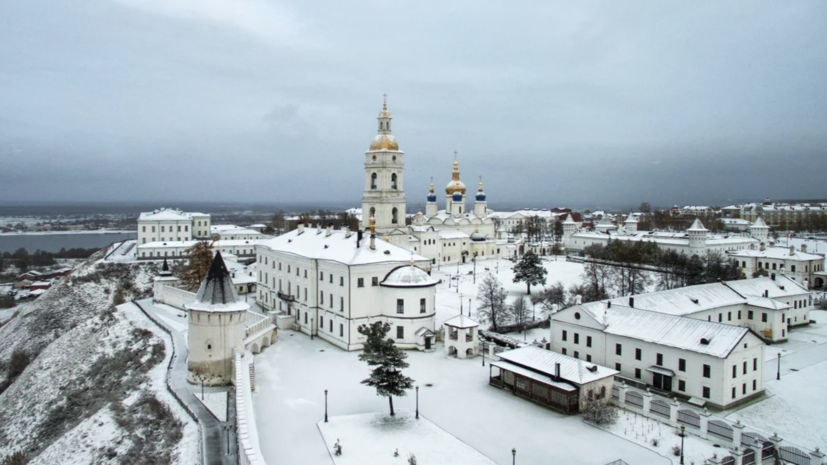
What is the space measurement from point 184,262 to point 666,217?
118 m

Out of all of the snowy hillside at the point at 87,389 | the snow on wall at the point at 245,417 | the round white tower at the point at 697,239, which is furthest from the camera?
the round white tower at the point at 697,239

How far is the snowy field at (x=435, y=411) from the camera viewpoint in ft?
66.3

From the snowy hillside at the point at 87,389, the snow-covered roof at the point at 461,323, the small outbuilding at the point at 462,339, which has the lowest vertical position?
the snowy hillside at the point at 87,389

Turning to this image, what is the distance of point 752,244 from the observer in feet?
261

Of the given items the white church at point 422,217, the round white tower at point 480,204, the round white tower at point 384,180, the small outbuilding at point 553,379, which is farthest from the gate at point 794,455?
the round white tower at point 480,204

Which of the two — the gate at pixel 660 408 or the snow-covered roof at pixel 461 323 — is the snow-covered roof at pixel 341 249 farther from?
the gate at pixel 660 408

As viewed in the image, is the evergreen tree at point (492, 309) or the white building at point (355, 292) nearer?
the white building at point (355, 292)

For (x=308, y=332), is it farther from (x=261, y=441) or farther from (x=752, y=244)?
(x=752, y=244)

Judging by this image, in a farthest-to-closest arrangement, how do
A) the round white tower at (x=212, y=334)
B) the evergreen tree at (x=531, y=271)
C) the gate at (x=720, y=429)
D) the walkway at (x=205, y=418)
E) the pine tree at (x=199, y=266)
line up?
the evergreen tree at (x=531, y=271) < the pine tree at (x=199, y=266) < the round white tower at (x=212, y=334) < the gate at (x=720, y=429) < the walkway at (x=205, y=418)

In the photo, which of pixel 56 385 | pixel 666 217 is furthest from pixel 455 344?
pixel 666 217

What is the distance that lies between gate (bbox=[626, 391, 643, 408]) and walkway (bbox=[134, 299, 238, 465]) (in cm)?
1641

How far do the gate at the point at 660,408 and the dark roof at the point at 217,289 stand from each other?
2001cm

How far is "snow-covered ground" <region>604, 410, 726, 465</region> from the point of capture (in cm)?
1994

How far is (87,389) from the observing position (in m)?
32.9
